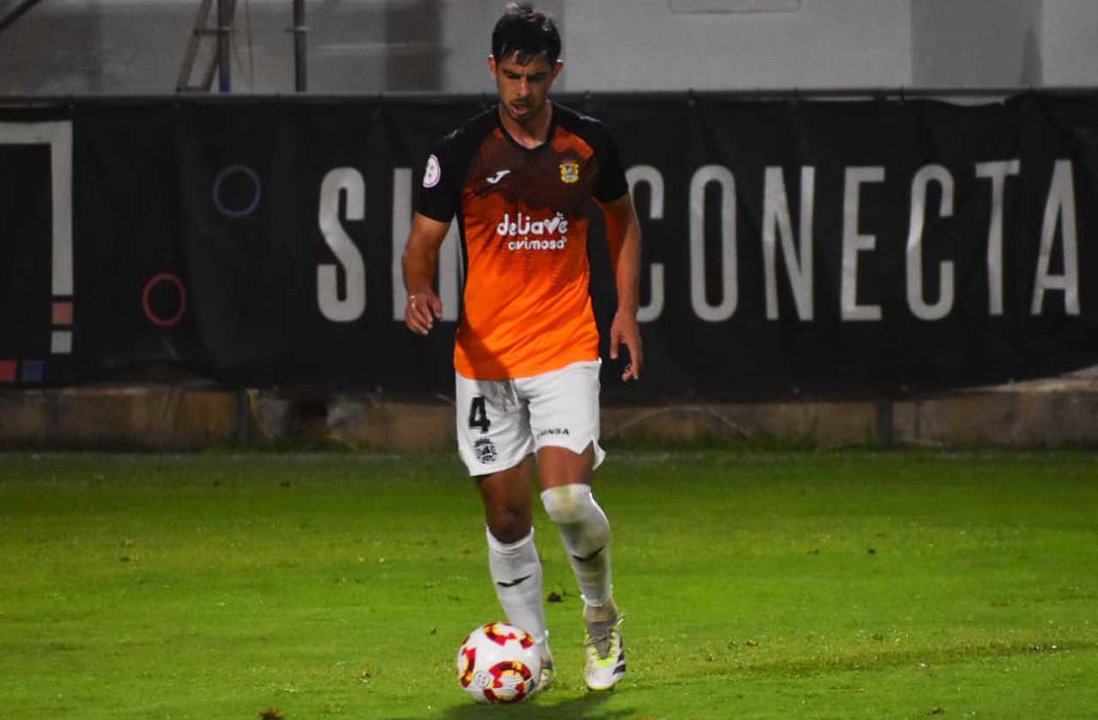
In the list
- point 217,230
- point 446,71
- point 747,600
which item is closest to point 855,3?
point 446,71

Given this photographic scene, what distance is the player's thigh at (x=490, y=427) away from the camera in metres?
7.63

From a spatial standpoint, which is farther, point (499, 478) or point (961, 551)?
point (961, 551)

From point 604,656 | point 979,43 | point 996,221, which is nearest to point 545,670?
point 604,656

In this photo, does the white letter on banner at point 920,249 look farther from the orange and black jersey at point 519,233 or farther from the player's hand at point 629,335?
the orange and black jersey at point 519,233

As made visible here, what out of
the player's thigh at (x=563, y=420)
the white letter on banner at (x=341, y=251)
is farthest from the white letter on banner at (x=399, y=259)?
the player's thigh at (x=563, y=420)

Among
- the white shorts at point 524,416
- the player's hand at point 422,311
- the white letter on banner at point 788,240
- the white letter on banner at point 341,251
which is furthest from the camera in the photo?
the white letter on banner at point 341,251

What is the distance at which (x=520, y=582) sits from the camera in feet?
25.3

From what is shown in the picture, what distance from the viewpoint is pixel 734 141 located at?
51.5ft

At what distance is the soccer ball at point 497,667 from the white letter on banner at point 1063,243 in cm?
897

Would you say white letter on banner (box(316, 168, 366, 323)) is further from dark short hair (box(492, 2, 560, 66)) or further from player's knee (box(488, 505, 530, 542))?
dark short hair (box(492, 2, 560, 66))

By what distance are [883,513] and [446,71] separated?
5.27 m

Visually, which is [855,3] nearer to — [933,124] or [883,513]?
[933,124]

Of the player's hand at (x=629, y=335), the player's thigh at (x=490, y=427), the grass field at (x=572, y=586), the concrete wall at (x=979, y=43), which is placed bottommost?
the grass field at (x=572, y=586)

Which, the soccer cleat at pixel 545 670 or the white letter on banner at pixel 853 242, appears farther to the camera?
the white letter on banner at pixel 853 242
